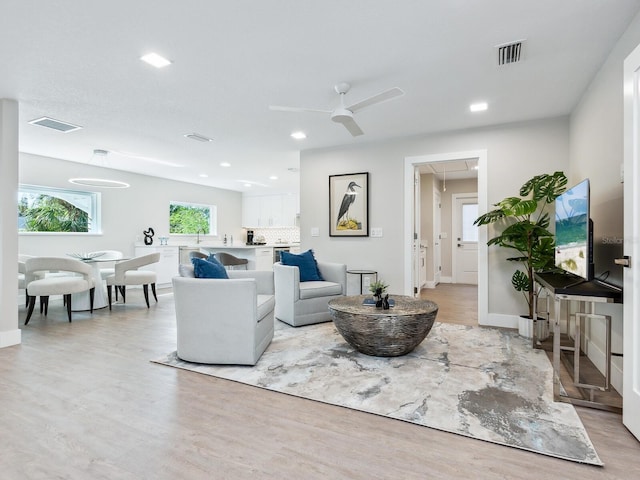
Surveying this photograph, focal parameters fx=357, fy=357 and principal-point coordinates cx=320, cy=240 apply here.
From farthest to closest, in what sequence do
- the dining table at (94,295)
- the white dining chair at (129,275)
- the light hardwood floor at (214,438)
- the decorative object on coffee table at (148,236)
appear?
the decorative object on coffee table at (148,236)
the white dining chair at (129,275)
the dining table at (94,295)
the light hardwood floor at (214,438)

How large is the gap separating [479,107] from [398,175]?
1379 millimetres

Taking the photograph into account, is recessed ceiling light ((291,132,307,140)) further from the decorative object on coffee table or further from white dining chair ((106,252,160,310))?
the decorative object on coffee table

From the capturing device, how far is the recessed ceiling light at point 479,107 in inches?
143

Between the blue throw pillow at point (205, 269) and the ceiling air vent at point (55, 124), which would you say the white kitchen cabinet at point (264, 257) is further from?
the blue throw pillow at point (205, 269)

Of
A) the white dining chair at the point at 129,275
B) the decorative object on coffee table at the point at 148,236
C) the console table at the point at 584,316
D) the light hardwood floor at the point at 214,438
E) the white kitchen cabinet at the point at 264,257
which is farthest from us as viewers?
the decorative object on coffee table at the point at 148,236

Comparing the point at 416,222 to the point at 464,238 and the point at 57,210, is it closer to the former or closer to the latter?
the point at 464,238

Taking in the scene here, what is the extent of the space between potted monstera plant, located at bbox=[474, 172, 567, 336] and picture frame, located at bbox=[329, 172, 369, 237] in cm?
165

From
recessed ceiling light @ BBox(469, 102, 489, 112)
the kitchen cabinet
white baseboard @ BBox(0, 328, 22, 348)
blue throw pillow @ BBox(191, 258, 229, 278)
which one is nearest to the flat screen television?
recessed ceiling light @ BBox(469, 102, 489, 112)

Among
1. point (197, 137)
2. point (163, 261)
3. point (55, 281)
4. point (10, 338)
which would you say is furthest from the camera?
point (163, 261)

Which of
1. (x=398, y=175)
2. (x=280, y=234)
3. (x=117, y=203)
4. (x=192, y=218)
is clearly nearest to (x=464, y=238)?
(x=398, y=175)

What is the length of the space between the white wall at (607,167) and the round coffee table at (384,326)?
4.15 feet

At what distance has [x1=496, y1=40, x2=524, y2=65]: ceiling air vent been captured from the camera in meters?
2.51

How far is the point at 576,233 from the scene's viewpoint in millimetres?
2426

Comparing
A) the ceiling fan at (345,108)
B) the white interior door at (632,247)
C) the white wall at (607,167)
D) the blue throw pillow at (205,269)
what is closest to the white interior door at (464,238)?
the white wall at (607,167)
